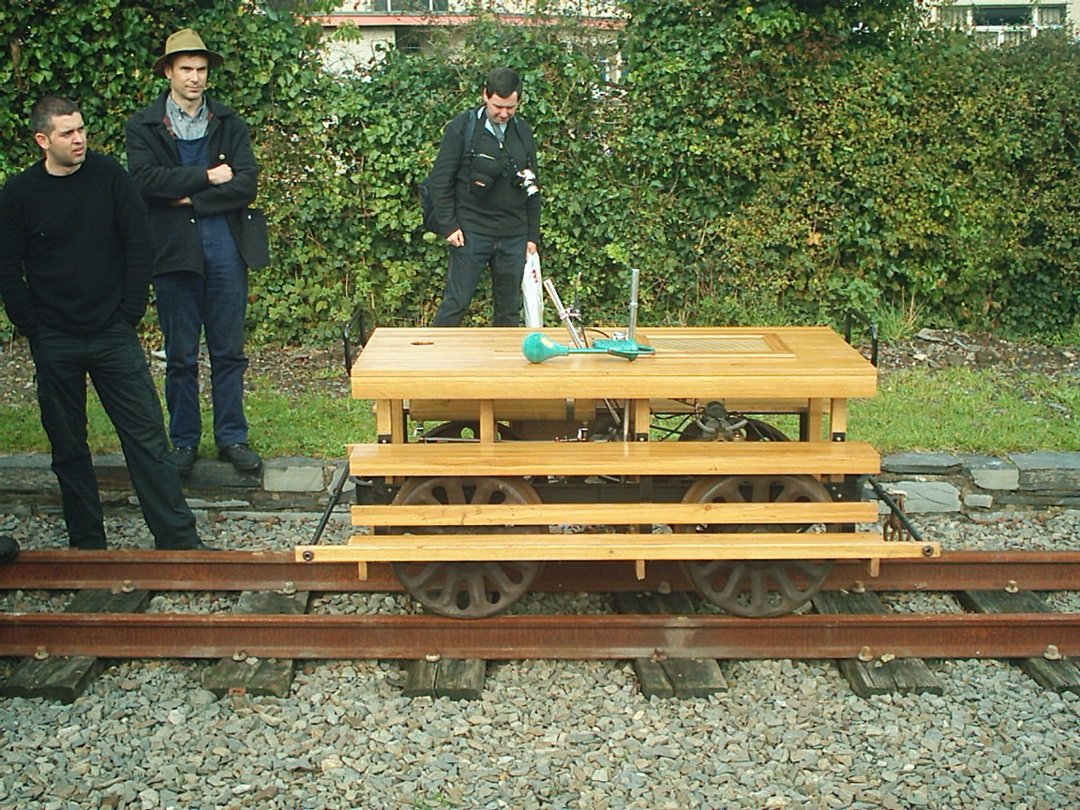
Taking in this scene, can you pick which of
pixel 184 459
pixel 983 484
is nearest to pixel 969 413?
pixel 983 484

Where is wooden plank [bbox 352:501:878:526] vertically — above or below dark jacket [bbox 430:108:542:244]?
below

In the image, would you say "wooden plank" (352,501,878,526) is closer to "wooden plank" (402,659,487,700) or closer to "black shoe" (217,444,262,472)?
"wooden plank" (402,659,487,700)

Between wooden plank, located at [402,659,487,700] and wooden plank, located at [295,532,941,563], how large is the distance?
43 cm

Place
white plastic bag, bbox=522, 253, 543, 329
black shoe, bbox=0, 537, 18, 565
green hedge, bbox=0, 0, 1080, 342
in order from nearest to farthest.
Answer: black shoe, bbox=0, 537, 18, 565
white plastic bag, bbox=522, 253, 543, 329
green hedge, bbox=0, 0, 1080, 342

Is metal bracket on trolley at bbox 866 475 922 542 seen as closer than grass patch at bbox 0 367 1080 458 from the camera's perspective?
Yes

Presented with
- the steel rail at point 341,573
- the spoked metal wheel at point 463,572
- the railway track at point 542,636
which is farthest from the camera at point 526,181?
the railway track at point 542,636

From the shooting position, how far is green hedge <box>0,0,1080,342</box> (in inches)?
426

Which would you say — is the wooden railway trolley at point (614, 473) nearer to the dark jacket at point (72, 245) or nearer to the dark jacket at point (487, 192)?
the dark jacket at point (72, 245)

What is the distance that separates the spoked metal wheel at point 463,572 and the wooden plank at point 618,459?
14 cm

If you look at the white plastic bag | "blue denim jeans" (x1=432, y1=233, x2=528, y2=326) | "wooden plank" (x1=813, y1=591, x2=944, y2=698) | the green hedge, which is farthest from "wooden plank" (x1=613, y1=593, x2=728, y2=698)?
the green hedge

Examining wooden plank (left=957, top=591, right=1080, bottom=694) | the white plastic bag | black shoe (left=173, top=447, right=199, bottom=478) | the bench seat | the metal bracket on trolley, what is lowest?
wooden plank (left=957, top=591, right=1080, bottom=694)

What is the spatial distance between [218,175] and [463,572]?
283 cm

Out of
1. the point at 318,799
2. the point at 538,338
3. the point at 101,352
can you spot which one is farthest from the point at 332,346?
the point at 318,799

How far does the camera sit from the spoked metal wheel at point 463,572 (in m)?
5.94
